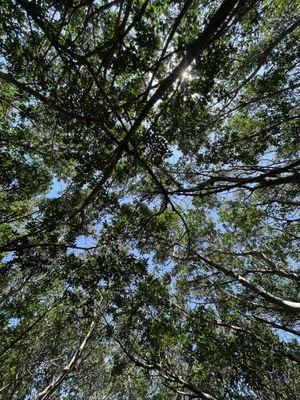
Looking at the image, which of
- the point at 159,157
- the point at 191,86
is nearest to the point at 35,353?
the point at 159,157

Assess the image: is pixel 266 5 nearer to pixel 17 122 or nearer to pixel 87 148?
pixel 87 148

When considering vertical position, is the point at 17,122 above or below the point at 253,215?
above

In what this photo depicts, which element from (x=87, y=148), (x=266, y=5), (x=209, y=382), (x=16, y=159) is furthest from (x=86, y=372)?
(x=266, y=5)

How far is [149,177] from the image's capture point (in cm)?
739

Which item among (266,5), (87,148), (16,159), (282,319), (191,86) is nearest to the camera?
(191,86)

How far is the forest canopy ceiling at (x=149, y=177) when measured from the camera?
13.3 ft

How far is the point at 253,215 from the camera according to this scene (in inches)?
361

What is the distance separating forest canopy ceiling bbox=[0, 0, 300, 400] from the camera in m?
4.05

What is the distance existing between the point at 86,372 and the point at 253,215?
946 centimetres

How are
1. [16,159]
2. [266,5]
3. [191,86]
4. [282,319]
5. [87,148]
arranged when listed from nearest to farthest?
[191,86], [87,148], [266,5], [16,159], [282,319]

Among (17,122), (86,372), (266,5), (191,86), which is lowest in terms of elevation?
(86,372)

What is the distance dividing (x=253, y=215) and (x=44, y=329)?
847 centimetres

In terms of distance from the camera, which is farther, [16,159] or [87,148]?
[16,159]

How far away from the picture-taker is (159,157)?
4977mm
